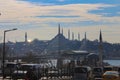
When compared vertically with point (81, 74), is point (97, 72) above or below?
below

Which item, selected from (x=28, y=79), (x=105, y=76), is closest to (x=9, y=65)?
(x=105, y=76)

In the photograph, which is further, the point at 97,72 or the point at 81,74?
the point at 97,72

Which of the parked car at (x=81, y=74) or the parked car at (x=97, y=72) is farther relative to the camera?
the parked car at (x=97, y=72)

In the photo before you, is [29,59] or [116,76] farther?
[29,59]

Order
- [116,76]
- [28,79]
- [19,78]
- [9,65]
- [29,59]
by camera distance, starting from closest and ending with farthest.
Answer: [28,79]
[116,76]
[19,78]
[9,65]
[29,59]

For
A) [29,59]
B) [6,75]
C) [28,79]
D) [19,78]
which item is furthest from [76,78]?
[29,59]

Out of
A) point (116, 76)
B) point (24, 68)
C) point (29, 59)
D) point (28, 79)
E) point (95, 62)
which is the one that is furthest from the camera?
point (29, 59)

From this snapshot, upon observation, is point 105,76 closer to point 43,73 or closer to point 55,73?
point 43,73

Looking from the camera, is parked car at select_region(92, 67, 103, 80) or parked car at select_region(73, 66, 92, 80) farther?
parked car at select_region(92, 67, 103, 80)

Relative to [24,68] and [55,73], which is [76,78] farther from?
[55,73]
